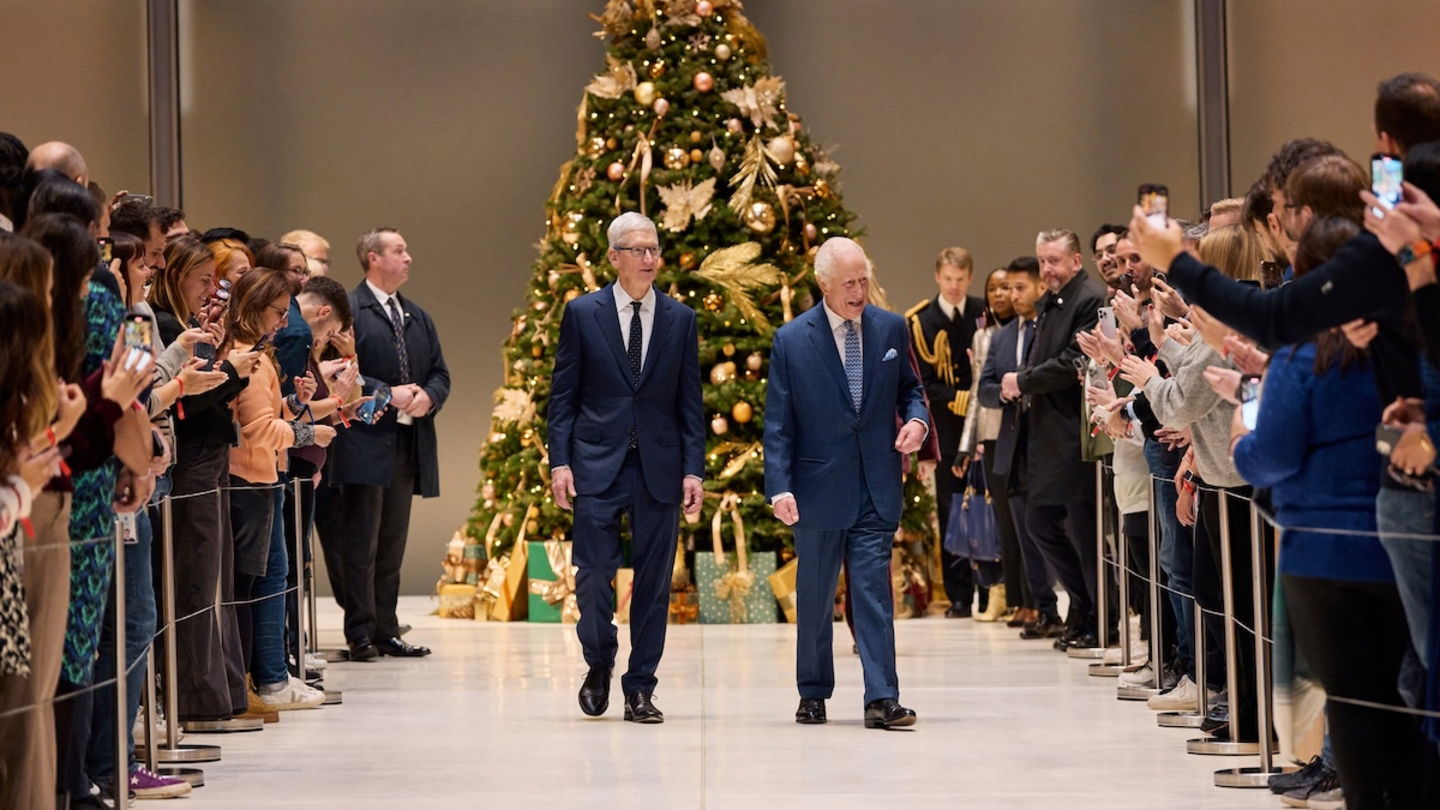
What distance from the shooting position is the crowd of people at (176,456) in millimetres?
3896

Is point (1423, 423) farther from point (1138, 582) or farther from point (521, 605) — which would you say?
point (521, 605)

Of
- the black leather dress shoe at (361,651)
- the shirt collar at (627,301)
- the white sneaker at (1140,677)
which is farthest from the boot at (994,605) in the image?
the shirt collar at (627,301)

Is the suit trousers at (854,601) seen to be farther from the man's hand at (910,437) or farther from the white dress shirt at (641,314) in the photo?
the white dress shirt at (641,314)

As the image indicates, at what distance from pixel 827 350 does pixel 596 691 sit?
150 cm

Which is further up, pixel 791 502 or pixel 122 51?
pixel 122 51

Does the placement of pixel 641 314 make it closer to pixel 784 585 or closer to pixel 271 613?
pixel 271 613

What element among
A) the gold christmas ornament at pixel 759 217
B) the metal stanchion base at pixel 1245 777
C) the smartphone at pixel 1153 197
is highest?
the smartphone at pixel 1153 197

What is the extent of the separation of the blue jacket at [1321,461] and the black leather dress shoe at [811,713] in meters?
2.80

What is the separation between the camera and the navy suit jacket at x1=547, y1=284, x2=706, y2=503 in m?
6.68

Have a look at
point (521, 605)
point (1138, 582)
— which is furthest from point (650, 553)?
point (521, 605)

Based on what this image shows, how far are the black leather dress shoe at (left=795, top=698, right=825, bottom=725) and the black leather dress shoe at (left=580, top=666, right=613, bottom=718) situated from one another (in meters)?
0.71

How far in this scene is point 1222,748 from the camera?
19.1 ft

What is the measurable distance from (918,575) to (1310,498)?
662cm

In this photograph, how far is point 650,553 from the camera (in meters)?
6.67
